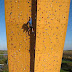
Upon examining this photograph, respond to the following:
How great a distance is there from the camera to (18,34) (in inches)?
34.1

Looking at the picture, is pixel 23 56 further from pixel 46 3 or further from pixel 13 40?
pixel 46 3

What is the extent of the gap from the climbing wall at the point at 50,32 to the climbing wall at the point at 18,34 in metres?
0.16

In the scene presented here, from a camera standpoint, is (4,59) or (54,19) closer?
(54,19)

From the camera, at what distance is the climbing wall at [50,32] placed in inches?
29.4

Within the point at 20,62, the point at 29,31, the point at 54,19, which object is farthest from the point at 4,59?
the point at 54,19

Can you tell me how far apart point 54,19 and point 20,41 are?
502mm

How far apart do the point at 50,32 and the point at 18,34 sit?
40 centimetres

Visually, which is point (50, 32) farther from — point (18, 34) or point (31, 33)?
point (18, 34)

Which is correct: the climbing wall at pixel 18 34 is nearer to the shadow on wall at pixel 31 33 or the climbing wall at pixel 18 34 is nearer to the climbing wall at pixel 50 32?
the shadow on wall at pixel 31 33

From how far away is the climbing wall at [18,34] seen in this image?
0.83m

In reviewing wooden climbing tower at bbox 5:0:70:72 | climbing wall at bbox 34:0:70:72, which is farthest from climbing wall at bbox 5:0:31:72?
climbing wall at bbox 34:0:70:72

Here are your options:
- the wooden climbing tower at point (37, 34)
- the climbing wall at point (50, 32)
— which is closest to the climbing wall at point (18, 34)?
the wooden climbing tower at point (37, 34)

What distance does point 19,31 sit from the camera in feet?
2.83

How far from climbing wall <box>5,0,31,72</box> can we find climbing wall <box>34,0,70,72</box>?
0.16 meters
